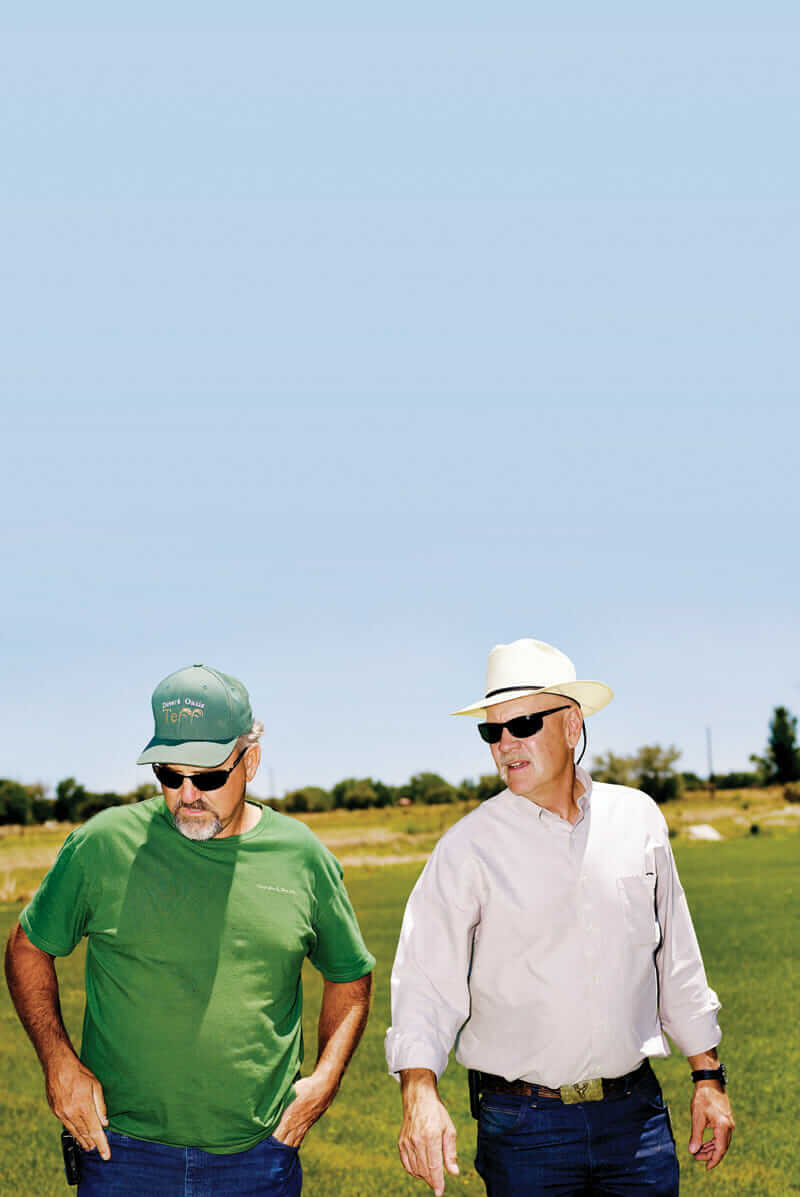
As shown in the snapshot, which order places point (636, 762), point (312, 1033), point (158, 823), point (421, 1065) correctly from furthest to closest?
1. point (636, 762)
2. point (312, 1033)
3. point (158, 823)
4. point (421, 1065)

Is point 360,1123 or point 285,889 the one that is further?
point 360,1123

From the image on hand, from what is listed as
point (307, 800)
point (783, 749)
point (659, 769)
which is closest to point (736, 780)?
point (783, 749)

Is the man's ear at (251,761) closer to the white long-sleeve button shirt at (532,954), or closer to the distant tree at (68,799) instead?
the white long-sleeve button shirt at (532,954)

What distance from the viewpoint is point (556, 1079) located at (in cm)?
432

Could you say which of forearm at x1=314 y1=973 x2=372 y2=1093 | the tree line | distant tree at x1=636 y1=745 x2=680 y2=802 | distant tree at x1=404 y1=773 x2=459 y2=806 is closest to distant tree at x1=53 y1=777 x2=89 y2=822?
the tree line

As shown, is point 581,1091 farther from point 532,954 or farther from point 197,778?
point 197,778

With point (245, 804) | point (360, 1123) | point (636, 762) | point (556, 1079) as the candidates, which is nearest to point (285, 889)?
point (245, 804)

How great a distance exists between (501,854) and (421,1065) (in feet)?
2.57

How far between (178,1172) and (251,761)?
1.41 metres

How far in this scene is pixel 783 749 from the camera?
126750mm

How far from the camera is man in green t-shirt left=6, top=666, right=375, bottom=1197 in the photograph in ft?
13.8

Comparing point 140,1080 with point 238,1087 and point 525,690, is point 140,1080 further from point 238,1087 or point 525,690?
point 525,690

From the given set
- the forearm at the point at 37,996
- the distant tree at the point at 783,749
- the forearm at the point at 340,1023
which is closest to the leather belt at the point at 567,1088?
the forearm at the point at 340,1023

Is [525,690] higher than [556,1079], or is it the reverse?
[525,690]
